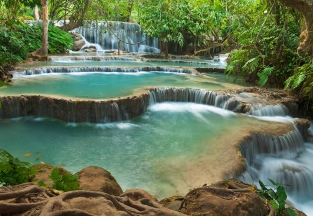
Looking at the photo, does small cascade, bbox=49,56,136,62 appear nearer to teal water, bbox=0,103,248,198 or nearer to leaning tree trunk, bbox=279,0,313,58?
teal water, bbox=0,103,248,198

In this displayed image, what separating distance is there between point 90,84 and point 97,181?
7227mm

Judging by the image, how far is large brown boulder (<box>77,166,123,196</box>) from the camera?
288 cm

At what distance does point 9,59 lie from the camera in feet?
38.5

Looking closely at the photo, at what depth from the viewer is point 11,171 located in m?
2.57

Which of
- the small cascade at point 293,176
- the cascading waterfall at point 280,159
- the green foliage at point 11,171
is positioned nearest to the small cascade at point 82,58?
the cascading waterfall at point 280,159

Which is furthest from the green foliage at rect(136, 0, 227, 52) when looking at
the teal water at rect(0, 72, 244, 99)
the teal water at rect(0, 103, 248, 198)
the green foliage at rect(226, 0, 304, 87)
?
the teal water at rect(0, 103, 248, 198)

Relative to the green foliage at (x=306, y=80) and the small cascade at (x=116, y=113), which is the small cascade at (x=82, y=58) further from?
the green foliage at (x=306, y=80)

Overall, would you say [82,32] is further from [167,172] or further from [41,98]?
[167,172]

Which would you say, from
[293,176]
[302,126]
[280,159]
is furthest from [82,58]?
[293,176]

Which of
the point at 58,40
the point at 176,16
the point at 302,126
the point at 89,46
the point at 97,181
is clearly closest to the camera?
the point at 97,181

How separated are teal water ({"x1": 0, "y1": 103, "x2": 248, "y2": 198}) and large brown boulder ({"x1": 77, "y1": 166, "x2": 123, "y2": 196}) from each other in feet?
3.86

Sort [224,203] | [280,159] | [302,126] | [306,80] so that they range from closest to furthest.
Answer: [224,203], [280,159], [302,126], [306,80]

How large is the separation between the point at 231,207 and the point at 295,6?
4007mm

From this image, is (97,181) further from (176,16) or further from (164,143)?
(176,16)
